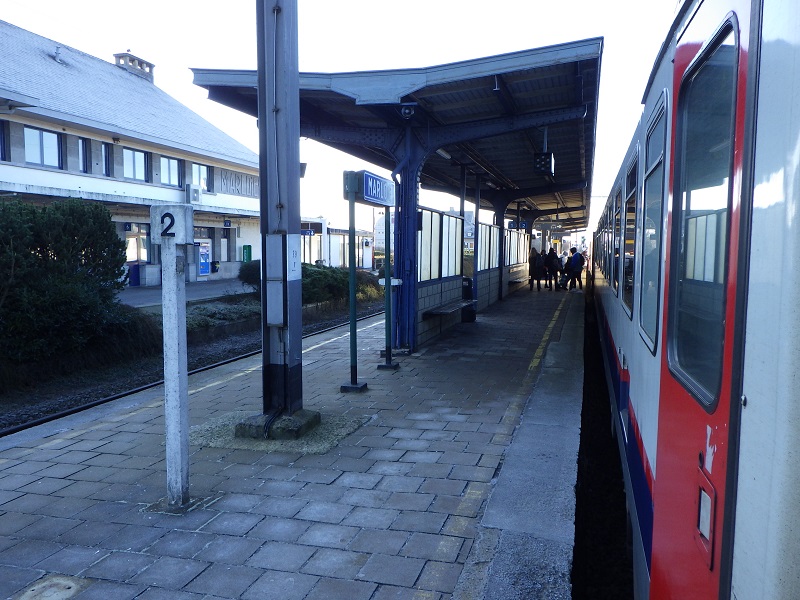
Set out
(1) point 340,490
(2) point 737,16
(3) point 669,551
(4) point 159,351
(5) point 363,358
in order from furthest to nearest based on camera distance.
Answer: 1. (4) point 159,351
2. (5) point 363,358
3. (1) point 340,490
4. (3) point 669,551
5. (2) point 737,16

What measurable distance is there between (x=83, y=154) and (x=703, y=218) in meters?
25.4

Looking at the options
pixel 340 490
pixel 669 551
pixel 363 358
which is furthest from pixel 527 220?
pixel 669 551

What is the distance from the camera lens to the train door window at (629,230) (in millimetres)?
4895

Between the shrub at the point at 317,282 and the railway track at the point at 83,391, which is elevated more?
the shrub at the point at 317,282

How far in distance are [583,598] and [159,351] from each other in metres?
8.47

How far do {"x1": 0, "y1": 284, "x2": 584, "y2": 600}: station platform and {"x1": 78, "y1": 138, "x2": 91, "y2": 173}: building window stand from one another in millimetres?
18891

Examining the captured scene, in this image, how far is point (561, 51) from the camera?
762cm

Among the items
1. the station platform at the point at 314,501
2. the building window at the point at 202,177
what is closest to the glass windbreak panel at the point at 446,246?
the station platform at the point at 314,501

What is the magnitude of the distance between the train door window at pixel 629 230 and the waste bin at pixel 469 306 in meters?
8.04

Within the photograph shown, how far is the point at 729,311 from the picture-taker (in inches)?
60.2

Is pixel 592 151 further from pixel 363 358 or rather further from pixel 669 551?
pixel 669 551

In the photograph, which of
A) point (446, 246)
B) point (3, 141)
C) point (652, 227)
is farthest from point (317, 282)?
point (652, 227)

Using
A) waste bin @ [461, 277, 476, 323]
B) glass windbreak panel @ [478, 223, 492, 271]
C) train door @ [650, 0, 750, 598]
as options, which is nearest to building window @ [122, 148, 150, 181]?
glass windbreak panel @ [478, 223, 492, 271]

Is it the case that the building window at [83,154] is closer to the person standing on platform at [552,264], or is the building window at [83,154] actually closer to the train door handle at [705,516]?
the person standing on platform at [552,264]
